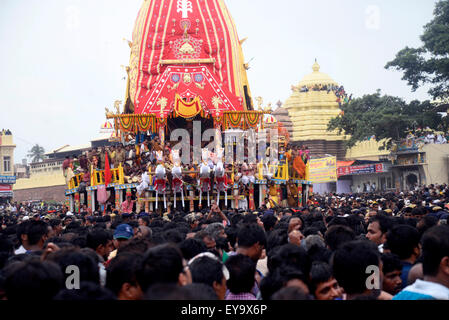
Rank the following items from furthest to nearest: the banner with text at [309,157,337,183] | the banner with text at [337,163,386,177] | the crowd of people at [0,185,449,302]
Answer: the banner with text at [337,163,386,177] → the banner with text at [309,157,337,183] → the crowd of people at [0,185,449,302]

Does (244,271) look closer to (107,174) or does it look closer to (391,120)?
(107,174)

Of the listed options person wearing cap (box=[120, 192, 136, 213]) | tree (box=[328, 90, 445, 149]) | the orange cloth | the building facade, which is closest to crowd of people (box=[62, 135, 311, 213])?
the orange cloth

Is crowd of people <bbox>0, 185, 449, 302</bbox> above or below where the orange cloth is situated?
below

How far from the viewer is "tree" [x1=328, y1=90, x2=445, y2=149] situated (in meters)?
34.8

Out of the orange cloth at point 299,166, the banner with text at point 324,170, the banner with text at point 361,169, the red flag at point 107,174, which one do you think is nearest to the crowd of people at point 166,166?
the orange cloth at point 299,166

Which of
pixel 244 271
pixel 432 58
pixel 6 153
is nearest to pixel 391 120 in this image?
pixel 432 58

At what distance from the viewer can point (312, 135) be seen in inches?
2094

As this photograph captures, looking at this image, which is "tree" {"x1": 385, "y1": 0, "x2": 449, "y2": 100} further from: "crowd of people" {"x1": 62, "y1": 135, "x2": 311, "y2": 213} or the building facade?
the building facade

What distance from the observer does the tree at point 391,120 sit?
114 feet

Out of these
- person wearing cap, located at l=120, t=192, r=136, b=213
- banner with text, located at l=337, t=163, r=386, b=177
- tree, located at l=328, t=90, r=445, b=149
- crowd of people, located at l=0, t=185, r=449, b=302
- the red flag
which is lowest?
crowd of people, located at l=0, t=185, r=449, b=302

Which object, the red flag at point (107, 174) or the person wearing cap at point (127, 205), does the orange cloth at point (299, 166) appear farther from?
the red flag at point (107, 174)
